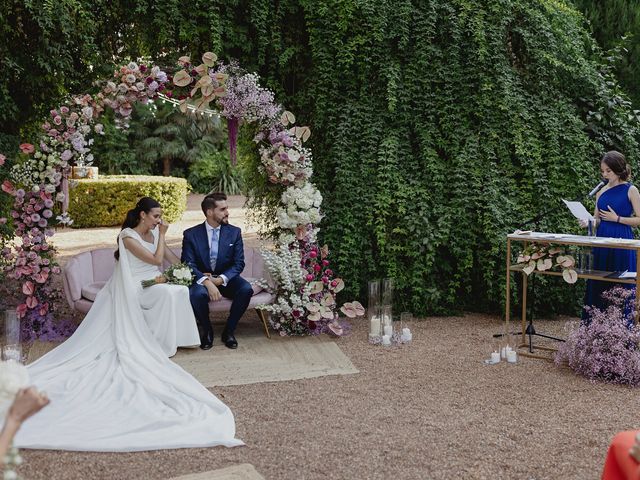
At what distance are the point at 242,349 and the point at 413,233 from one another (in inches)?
92.3

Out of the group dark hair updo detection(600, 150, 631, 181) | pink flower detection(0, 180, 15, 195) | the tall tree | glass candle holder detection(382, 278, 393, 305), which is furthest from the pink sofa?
the tall tree

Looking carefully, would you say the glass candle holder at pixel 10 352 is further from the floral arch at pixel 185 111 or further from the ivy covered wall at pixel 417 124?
the ivy covered wall at pixel 417 124

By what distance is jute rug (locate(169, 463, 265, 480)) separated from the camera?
3.73 metres

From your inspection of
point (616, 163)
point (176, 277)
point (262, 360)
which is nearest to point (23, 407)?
point (262, 360)

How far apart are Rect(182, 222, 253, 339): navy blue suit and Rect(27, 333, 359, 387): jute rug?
0.26 meters

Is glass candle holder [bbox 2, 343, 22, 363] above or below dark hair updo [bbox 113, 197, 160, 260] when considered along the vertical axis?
below

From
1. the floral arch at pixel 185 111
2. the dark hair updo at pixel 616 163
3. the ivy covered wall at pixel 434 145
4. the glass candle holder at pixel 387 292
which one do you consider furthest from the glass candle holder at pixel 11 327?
the dark hair updo at pixel 616 163

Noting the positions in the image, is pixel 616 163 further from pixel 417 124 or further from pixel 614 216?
pixel 417 124

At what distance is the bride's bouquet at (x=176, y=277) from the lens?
6258mm

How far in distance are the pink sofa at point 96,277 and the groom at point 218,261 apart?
14 cm

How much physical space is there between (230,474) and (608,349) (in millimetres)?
3166

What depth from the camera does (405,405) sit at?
490 centimetres

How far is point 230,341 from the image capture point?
6.40 metres

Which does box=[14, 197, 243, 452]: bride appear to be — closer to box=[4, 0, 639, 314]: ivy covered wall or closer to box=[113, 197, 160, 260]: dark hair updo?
box=[113, 197, 160, 260]: dark hair updo
